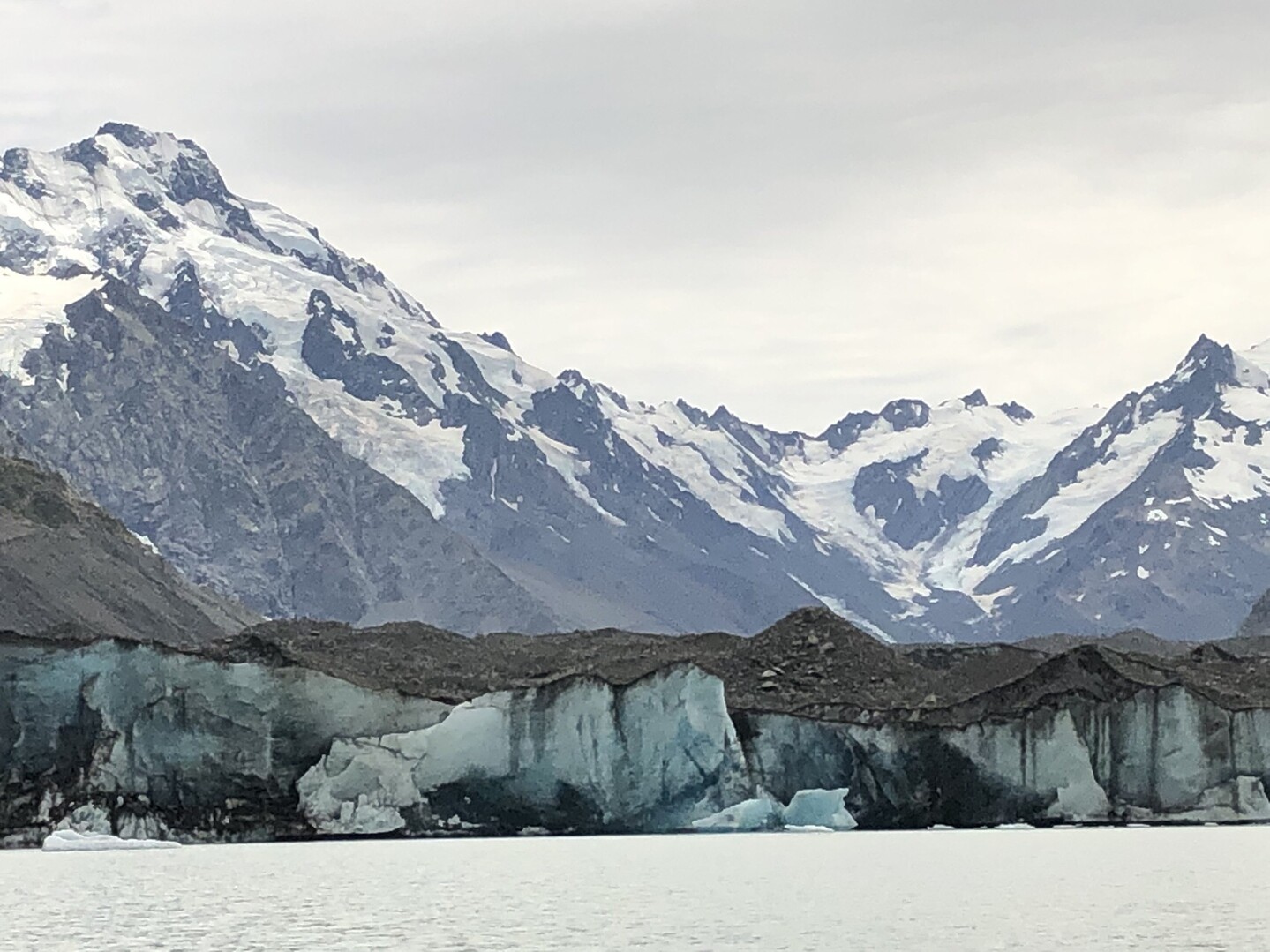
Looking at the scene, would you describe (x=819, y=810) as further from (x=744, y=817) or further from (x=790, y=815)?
(x=744, y=817)

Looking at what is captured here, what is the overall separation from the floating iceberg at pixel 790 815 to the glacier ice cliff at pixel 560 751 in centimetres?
29

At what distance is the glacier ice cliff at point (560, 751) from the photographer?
92562 millimetres

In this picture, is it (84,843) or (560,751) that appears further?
(560,751)

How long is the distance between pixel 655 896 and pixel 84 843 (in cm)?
3079

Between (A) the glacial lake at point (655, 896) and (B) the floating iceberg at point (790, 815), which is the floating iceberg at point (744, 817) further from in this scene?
(A) the glacial lake at point (655, 896)

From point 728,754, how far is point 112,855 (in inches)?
1004

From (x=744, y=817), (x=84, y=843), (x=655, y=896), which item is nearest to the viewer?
(x=655, y=896)

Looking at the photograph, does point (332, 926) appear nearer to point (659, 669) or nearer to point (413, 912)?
point (413, 912)

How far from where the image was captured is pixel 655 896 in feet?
220

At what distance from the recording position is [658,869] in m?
78.5

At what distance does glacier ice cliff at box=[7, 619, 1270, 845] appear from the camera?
92.6 meters

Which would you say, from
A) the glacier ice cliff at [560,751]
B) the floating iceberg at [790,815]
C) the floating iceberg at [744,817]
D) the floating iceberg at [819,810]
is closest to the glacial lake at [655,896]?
the floating iceberg at [744,817]

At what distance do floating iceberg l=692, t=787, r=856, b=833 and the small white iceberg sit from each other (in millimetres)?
23719

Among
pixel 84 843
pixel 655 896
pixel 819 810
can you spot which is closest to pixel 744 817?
pixel 819 810
